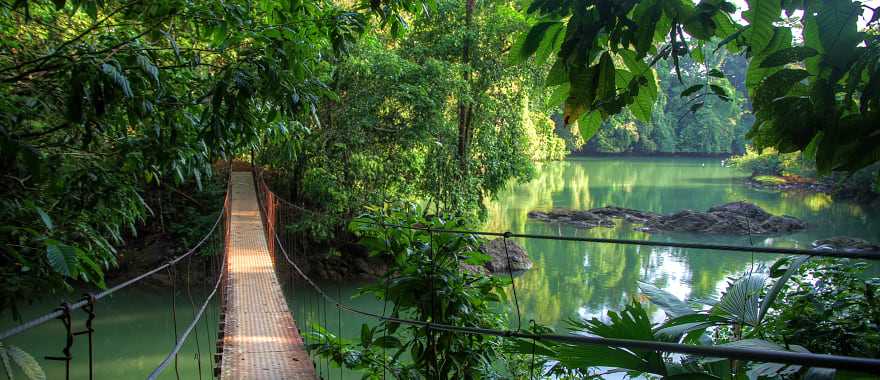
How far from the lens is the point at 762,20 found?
67 centimetres

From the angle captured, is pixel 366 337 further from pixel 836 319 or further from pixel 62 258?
pixel 836 319

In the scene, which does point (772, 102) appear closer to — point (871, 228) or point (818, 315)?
point (818, 315)

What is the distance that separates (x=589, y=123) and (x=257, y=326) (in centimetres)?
261

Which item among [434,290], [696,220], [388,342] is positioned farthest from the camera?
[696,220]

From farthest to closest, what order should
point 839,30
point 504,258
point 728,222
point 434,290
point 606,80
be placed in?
point 728,222
point 504,258
point 434,290
point 606,80
point 839,30

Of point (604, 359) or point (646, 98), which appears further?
point (604, 359)

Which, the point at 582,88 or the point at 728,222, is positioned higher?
the point at 582,88

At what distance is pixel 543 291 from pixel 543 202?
25.0 ft

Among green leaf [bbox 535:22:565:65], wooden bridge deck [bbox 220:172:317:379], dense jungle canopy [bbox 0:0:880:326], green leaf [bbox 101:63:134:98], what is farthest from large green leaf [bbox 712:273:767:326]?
wooden bridge deck [bbox 220:172:317:379]

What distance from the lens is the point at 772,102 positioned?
2.20 ft

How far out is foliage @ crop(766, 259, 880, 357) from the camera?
1.32m

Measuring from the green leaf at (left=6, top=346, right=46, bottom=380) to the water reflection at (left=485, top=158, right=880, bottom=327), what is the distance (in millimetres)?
1046

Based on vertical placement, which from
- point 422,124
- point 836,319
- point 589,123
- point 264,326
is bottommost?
point 264,326

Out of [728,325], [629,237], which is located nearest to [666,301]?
[728,325]
